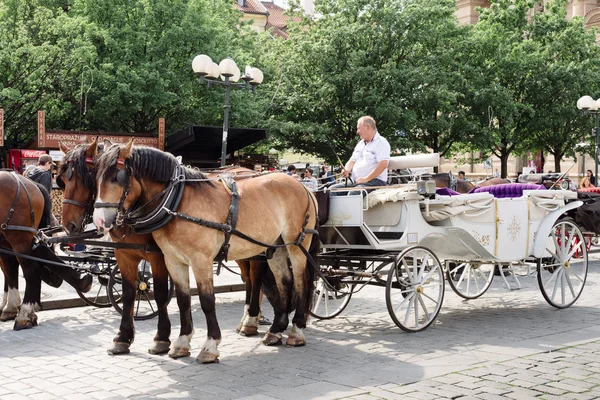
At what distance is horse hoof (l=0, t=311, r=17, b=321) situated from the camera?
852 centimetres

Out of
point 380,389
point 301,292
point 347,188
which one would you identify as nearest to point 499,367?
point 380,389

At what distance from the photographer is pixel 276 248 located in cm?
730

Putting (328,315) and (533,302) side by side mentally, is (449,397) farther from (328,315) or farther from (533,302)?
(533,302)

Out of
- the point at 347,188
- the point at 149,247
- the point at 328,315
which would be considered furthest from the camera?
the point at 328,315

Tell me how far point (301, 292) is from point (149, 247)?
1.69 m

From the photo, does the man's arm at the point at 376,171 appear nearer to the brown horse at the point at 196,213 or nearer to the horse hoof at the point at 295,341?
the brown horse at the point at 196,213

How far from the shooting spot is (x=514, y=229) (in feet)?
29.2

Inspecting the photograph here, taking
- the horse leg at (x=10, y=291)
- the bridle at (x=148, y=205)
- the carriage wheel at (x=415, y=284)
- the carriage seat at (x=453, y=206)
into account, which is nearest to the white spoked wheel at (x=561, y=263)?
the carriage seat at (x=453, y=206)

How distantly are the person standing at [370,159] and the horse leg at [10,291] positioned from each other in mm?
3917

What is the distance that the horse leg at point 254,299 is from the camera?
7637mm

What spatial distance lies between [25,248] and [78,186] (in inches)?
99.9

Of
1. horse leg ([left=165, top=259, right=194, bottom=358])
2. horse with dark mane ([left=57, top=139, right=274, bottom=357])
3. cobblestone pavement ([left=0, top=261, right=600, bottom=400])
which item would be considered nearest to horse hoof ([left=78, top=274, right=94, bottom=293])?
cobblestone pavement ([left=0, top=261, right=600, bottom=400])

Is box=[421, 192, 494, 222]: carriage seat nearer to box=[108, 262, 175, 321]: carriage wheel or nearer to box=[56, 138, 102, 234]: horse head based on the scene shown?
box=[108, 262, 175, 321]: carriage wheel

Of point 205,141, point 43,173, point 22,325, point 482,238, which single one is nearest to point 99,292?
point 22,325
